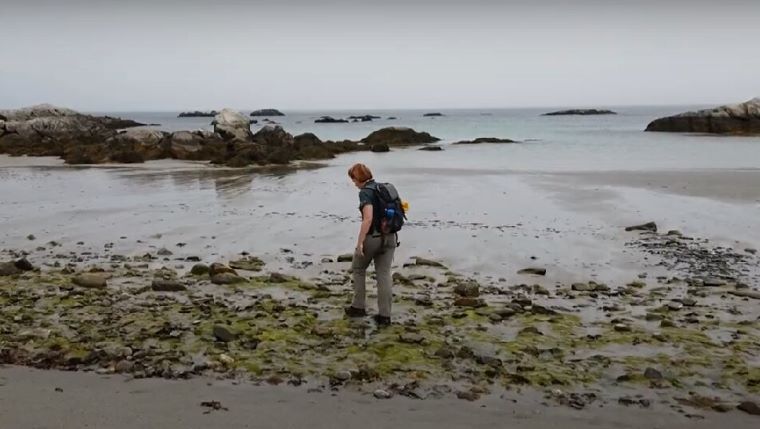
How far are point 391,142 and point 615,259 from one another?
46.0 m

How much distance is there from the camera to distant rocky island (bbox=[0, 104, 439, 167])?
3441 centimetres

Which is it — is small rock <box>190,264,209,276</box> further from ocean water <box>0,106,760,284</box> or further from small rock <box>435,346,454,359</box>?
small rock <box>435,346,454,359</box>

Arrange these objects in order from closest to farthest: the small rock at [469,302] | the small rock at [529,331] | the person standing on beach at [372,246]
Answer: the small rock at [529,331] → the person standing on beach at [372,246] → the small rock at [469,302]

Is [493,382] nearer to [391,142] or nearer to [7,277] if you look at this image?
[7,277]

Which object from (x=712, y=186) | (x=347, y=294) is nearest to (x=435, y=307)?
(x=347, y=294)

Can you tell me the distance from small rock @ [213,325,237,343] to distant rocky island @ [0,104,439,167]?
1014 inches

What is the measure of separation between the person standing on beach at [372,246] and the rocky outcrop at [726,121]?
68526 millimetres

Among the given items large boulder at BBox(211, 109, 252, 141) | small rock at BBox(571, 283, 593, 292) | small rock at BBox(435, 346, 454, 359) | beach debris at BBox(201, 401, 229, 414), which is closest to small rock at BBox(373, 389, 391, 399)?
small rock at BBox(435, 346, 454, 359)

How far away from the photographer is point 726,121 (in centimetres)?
6956

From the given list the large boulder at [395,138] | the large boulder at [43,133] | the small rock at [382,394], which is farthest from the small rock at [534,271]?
the large boulder at [395,138]

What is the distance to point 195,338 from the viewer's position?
7086 mm

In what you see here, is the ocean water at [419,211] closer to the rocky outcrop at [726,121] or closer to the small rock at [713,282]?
the small rock at [713,282]

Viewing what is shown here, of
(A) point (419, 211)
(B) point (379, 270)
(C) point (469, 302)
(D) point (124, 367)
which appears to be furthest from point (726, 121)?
(D) point (124, 367)

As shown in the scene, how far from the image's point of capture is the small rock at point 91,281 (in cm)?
929
